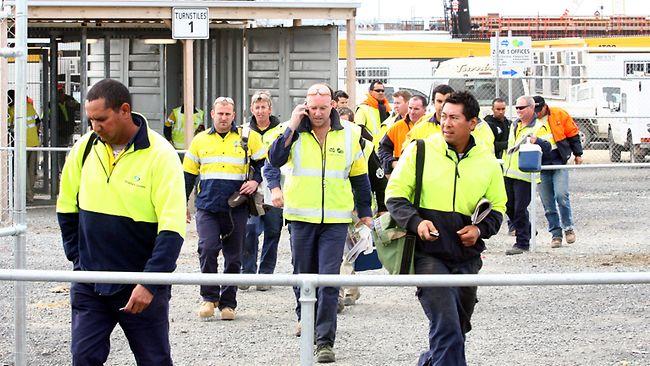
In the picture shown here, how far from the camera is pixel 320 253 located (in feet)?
30.0

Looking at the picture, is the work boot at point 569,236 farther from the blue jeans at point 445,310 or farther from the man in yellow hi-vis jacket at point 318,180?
the blue jeans at point 445,310

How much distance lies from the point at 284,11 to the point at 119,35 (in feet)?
12.2

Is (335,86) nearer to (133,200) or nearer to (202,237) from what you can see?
(202,237)

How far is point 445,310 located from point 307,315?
5.74 ft

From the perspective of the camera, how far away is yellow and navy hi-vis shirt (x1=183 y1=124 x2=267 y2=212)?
10992mm

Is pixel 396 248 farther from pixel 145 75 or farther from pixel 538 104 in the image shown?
pixel 145 75

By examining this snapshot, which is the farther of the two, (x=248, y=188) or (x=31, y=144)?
(x=31, y=144)

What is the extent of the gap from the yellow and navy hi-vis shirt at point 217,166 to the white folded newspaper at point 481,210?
166 inches

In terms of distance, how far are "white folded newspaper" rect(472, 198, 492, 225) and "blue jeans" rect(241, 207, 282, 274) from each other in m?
5.36

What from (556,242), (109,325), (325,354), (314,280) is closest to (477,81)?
(556,242)

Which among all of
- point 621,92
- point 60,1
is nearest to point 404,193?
point 60,1

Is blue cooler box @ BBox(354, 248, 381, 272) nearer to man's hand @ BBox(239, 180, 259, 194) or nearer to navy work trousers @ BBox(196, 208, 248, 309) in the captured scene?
navy work trousers @ BBox(196, 208, 248, 309)

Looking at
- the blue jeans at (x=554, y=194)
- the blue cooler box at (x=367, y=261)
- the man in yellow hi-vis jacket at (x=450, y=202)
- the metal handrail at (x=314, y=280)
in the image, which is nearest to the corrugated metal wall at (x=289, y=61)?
the blue jeans at (x=554, y=194)

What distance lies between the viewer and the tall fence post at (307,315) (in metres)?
5.22
